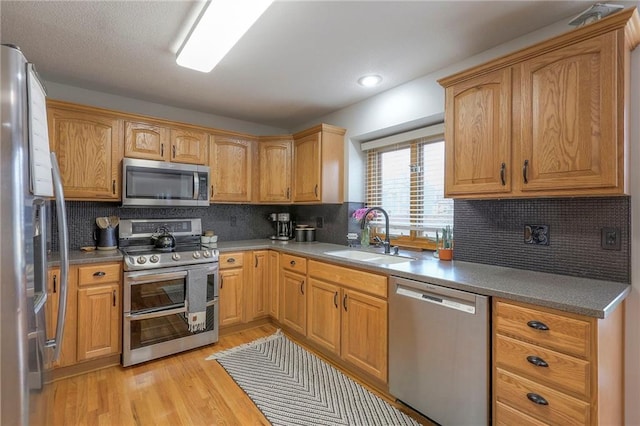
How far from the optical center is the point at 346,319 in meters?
2.38

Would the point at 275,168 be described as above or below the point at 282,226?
above

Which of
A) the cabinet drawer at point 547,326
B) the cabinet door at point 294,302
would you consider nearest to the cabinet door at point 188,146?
the cabinet door at point 294,302

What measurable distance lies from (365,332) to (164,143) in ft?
8.27

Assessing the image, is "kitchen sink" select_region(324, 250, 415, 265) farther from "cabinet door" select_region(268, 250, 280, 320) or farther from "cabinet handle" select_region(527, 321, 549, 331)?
"cabinet handle" select_region(527, 321, 549, 331)

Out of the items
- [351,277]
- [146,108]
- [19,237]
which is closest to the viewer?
[19,237]

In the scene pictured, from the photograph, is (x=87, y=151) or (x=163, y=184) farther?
(x=163, y=184)

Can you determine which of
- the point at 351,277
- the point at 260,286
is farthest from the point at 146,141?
the point at 351,277

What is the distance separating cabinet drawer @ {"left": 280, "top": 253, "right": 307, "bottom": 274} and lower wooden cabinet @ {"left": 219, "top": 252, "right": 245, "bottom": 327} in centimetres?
43

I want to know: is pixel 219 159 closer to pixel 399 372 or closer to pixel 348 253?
pixel 348 253

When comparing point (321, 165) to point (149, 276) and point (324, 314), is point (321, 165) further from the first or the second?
point (149, 276)

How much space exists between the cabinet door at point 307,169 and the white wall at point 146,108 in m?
0.78

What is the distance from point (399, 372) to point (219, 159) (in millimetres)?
2653

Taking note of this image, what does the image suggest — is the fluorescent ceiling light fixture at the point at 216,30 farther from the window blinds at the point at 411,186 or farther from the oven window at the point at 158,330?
the oven window at the point at 158,330

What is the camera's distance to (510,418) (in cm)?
145
